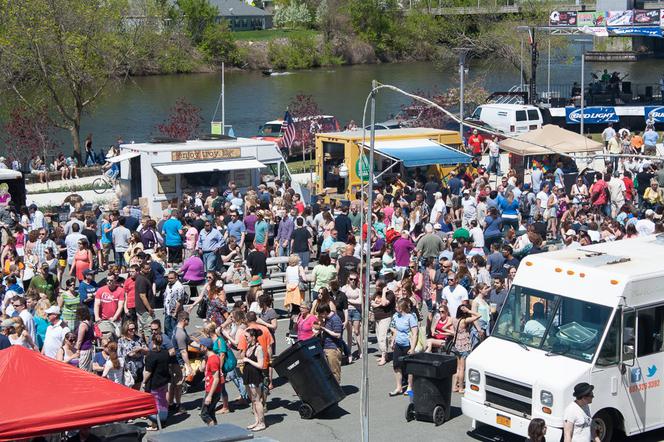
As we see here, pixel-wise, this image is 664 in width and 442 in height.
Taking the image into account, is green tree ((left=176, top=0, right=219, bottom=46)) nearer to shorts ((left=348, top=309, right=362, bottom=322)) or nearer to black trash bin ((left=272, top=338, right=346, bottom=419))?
shorts ((left=348, top=309, right=362, bottom=322))

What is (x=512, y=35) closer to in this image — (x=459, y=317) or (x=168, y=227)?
(x=168, y=227)

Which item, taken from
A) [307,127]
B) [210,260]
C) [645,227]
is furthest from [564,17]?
[210,260]

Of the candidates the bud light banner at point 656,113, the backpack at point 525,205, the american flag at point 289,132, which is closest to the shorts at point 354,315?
the backpack at point 525,205

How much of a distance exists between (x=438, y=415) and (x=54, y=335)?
17.6 ft

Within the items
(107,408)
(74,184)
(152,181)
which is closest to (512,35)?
(74,184)

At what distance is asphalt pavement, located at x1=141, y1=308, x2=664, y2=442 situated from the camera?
13.5 m

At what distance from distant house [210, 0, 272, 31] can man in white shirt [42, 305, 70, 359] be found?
110 meters

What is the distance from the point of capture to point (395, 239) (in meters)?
20.8

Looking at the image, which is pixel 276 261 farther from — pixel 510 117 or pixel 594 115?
pixel 594 115

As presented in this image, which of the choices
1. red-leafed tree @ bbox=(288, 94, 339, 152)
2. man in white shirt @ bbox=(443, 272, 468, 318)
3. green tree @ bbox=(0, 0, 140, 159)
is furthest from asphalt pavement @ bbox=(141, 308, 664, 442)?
green tree @ bbox=(0, 0, 140, 159)

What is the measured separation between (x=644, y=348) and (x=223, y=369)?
17.3 feet

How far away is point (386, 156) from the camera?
28.4 metres

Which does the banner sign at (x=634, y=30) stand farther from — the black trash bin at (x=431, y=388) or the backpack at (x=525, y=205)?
the black trash bin at (x=431, y=388)

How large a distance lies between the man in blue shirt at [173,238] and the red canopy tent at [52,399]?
9489 mm
